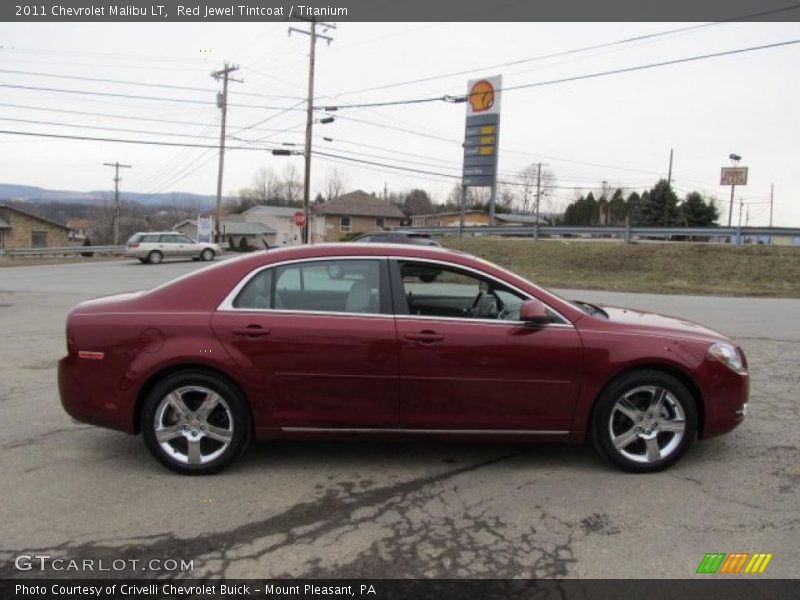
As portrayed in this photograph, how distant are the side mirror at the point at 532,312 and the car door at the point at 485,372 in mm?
66

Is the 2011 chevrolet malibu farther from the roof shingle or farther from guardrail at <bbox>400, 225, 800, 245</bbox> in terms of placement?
the roof shingle

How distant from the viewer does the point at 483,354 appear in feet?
13.4

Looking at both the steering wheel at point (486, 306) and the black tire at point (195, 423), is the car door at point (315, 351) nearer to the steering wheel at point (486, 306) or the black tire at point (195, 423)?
the black tire at point (195, 423)

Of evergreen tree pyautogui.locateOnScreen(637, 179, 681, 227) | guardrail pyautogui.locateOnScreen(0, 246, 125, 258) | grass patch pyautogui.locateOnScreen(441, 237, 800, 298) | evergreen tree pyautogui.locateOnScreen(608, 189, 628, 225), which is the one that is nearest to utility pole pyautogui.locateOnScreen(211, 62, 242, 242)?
guardrail pyautogui.locateOnScreen(0, 246, 125, 258)

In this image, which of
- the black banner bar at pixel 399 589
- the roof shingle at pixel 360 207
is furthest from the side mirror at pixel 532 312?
the roof shingle at pixel 360 207

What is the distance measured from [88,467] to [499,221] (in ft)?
303

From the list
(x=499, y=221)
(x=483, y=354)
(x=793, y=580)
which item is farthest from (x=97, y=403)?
(x=499, y=221)

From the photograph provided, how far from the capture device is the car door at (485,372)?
13.4 feet

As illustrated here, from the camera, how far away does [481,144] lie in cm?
4266

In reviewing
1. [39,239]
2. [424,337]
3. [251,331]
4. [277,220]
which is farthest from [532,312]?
[277,220]

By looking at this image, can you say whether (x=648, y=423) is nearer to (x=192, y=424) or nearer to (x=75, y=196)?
(x=192, y=424)

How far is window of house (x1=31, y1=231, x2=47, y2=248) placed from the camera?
203ft

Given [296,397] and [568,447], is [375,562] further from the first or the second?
[568,447]

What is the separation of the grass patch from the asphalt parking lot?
17.1 m
